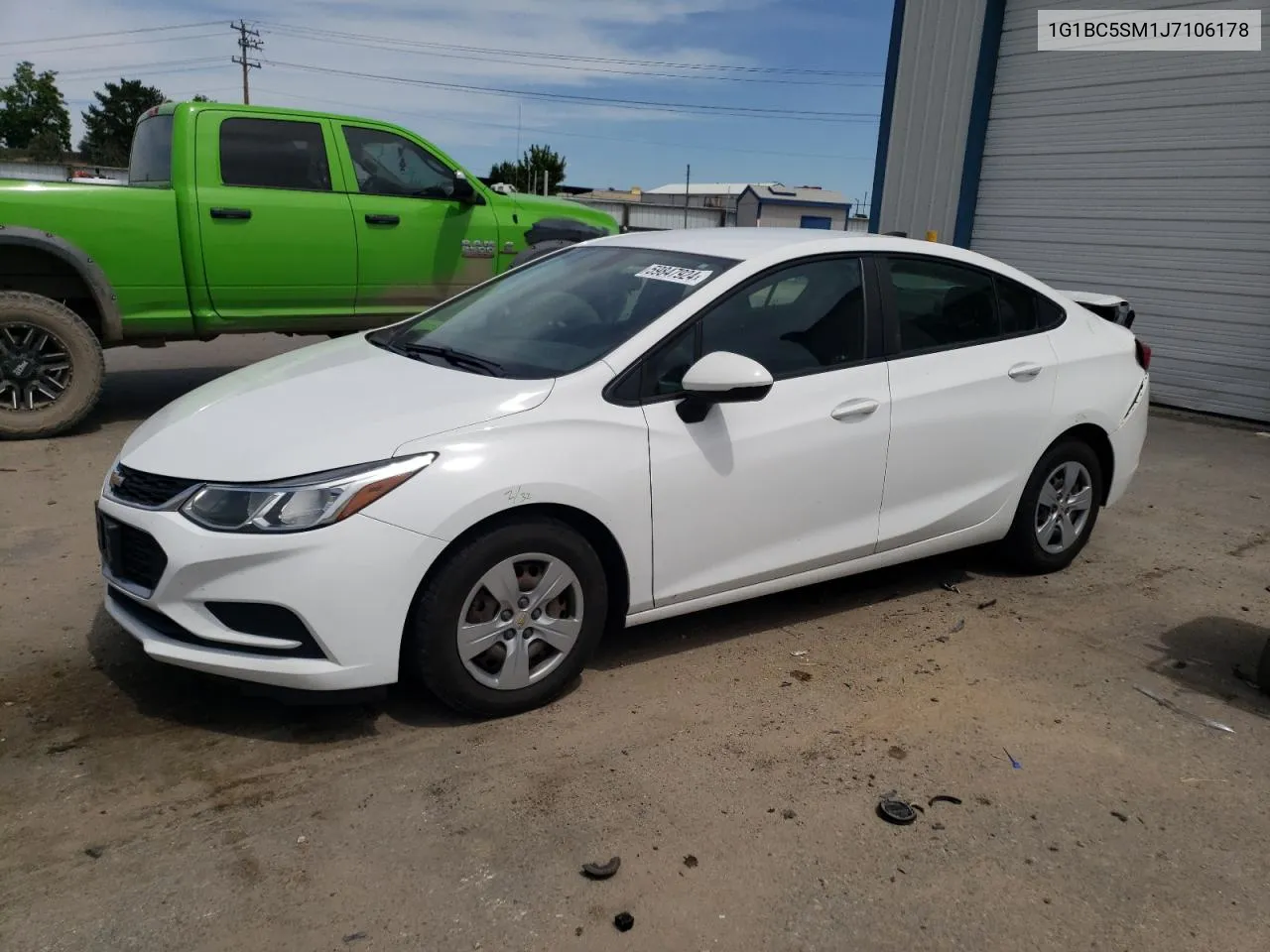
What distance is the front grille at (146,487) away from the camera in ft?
9.96

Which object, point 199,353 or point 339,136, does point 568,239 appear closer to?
point 339,136

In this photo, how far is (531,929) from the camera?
2352 millimetres

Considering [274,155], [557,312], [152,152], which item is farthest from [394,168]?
[557,312]

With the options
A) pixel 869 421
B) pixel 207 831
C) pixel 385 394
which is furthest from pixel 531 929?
pixel 869 421

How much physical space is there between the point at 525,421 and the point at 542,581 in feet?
1.68

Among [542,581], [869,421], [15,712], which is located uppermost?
[869,421]

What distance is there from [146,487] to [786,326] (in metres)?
2.30

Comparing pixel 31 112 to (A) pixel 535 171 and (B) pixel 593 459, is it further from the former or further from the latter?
(B) pixel 593 459

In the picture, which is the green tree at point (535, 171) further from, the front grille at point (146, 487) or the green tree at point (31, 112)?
the front grille at point (146, 487)

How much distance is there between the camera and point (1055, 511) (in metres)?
4.69

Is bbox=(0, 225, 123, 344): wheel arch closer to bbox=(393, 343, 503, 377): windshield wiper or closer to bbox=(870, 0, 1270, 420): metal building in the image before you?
bbox=(393, 343, 503, 377): windshield wiper

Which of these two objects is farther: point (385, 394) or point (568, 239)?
point (568, 239)

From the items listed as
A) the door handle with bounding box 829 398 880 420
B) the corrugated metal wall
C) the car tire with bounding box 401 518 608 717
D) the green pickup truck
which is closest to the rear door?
the door handle with bounding box 829 398 880 420

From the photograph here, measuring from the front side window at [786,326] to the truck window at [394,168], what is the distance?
456 cm
